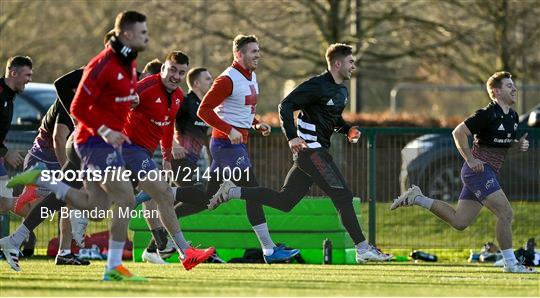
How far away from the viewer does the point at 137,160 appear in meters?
13.2

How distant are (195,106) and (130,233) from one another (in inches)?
96.2

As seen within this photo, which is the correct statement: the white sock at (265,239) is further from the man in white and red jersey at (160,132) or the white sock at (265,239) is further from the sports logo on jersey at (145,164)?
the sports logo on jersey at (145,164)

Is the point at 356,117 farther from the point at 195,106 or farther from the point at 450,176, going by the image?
the point at 195,106

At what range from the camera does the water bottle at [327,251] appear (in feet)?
52.6

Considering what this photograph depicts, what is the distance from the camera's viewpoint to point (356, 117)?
92.1ft

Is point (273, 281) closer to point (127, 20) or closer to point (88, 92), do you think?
point (88, 92)

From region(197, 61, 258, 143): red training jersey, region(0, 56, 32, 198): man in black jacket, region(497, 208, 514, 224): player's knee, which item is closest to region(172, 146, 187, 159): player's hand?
region(197, 61, 258, 143): red training jersey

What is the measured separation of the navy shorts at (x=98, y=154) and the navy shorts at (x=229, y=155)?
2926 millimetres

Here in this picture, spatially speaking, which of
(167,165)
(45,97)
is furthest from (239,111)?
(45,97)

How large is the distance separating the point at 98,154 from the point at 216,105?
112 inches

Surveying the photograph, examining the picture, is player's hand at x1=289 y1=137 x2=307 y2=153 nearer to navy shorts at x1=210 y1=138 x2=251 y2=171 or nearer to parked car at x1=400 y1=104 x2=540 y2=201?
navy shorts at x1=210 y1=138 x2=251 y2=171

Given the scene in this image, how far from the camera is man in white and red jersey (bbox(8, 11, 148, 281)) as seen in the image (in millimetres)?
11875

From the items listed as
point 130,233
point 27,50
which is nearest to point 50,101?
point 130,233

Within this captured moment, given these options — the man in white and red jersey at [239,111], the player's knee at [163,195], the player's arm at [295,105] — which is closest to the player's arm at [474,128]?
the player's arm at [295,105]
